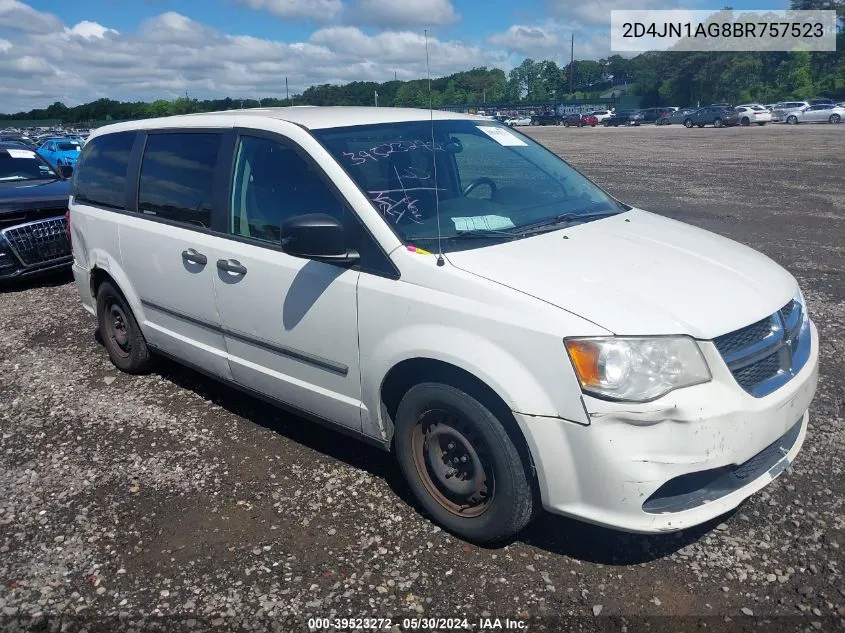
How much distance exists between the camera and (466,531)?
3.16 metres

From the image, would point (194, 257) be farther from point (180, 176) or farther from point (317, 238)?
point (317, 238)

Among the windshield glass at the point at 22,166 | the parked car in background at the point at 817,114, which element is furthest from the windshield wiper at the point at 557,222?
the parked car in background at the point at 817,114

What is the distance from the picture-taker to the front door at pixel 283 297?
3.42 meters

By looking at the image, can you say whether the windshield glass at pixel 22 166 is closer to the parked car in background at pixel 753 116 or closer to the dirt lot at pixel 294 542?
the dirt lot at pixel 294 542

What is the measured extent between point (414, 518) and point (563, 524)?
0.70m

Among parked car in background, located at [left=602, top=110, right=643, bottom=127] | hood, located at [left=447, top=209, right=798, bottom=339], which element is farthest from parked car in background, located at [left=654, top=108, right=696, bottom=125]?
hood, located at [left=447, top=209, right=798, bottom=339]

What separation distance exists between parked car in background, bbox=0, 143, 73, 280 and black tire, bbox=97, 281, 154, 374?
3.16 metres

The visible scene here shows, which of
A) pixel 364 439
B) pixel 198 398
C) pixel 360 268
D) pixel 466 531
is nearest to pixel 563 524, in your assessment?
pixel 466 531

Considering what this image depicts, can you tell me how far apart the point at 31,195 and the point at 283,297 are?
20.0 feet

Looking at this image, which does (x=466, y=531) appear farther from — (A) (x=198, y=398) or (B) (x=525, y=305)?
(A) (x=198, y=398)

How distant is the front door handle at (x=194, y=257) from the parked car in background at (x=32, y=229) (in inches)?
187

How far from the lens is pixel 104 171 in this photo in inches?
205

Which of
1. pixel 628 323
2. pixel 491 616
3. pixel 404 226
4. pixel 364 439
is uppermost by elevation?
pixel 404 226

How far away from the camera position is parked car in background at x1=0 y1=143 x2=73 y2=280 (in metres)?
7.83
